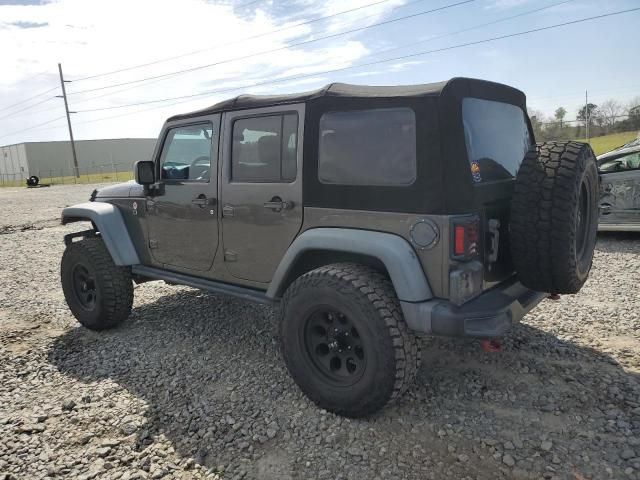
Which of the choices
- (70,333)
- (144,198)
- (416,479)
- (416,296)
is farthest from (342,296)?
(70,333)

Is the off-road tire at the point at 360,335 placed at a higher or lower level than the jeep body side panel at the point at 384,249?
lower

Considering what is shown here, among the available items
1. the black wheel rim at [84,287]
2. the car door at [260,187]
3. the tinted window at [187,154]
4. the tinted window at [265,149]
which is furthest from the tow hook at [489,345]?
the black wheel rim at [84,287]

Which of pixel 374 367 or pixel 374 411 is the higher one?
pixel 374 367

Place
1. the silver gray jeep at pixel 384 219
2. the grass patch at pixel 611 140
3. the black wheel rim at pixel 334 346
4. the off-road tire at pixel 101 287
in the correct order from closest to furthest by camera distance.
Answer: the silver gray jeep at pixel 384 219 → the black wheel rim at pixel 334 346 → the off-road tire at pixel 101 287 → the grass patch at pixel 611 140

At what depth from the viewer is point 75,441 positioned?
2.87 meters

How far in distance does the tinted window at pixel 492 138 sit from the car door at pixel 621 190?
412 cm

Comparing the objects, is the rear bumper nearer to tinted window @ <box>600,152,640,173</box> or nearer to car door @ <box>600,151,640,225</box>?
car door @ <box>600,151,640,225</box>

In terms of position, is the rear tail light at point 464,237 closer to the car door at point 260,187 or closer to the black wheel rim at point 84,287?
the car door at point 260,187

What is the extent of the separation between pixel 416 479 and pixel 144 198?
3243mm

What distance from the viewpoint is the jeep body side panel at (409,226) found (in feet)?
8.60

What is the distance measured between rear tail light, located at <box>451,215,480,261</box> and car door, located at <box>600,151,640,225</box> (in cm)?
510

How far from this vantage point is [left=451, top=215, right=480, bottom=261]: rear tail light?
2.61 meters

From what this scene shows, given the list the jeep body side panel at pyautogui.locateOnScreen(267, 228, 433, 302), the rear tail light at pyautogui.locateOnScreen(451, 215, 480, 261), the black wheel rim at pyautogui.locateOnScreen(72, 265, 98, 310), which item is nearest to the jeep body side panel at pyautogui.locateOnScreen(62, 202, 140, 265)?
the black wheel rim at pyautogui.locateOnScreen(72, 265, 98, 310)

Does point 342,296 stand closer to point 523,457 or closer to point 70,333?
point 523,457
